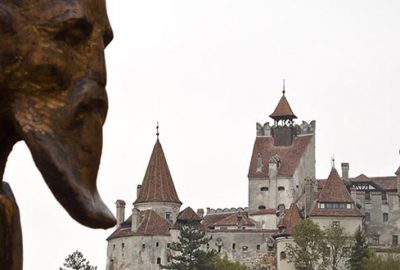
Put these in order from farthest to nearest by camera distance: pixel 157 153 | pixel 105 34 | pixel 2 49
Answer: pixel 157 153, pixel 105 34, pixel 2 49

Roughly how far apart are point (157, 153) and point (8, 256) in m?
103

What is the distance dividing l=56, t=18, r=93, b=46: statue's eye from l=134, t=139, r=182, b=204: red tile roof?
320 feet

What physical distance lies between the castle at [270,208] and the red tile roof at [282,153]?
85mm

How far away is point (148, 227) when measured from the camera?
9750cm

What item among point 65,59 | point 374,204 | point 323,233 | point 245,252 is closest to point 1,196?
point 65,59

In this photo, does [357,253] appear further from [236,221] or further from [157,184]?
[157,184]

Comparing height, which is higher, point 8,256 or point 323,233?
point 323,233

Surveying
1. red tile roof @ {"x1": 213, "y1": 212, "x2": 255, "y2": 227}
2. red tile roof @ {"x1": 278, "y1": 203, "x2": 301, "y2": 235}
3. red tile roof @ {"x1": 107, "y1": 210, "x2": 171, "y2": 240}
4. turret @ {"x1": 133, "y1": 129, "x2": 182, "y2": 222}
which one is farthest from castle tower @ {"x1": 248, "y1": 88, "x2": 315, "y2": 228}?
red tile roof @ {"x1": 107, "y1": 210, "x2": 171, "y2": 240}

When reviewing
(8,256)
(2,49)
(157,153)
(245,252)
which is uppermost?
(157,153)

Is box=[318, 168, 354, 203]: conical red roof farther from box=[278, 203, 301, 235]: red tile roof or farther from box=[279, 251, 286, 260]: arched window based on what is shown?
box=[279, 251, 286, 260]: arched window

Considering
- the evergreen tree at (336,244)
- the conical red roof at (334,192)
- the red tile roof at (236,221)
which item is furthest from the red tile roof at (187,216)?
the evergreen tree at (336,244)

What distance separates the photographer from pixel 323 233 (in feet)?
295

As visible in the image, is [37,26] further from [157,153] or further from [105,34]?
[157,153]

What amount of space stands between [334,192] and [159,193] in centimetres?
1468
